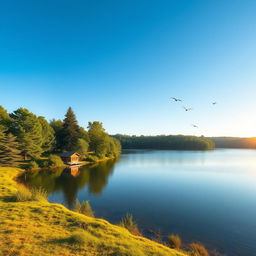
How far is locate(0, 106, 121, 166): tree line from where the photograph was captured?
29.8m

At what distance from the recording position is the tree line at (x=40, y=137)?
97.9ft

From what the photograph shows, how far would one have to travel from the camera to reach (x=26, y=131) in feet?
115

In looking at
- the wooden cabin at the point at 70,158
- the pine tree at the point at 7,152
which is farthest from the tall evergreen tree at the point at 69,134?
the pine tree at the point at 7,152

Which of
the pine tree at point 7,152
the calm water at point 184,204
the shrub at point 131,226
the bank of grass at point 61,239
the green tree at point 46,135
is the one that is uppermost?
the green tree at point 46,135

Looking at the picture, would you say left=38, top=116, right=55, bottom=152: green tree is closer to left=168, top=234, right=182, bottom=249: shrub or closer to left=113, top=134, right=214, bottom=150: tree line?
left=168, top=234, right=182, bottom=249: shrub

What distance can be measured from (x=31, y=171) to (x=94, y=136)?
92.6ft

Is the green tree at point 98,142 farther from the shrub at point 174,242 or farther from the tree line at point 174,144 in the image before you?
the tree line at point 174,144

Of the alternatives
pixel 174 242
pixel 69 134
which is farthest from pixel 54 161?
pixel 174 242

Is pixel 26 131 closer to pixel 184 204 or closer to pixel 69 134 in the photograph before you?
pixel 69 134

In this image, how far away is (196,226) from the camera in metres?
13.0

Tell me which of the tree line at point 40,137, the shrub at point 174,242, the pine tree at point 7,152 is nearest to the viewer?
the shrub at point 174,242

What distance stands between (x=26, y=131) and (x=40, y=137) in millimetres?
3247

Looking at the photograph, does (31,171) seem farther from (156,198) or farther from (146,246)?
(146,246)

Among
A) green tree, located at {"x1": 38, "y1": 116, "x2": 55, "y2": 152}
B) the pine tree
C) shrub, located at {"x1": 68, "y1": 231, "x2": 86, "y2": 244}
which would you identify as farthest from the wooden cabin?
shrub, located at {"x1": 68, "y1": 231, "x2": 86, "y2": 244}
